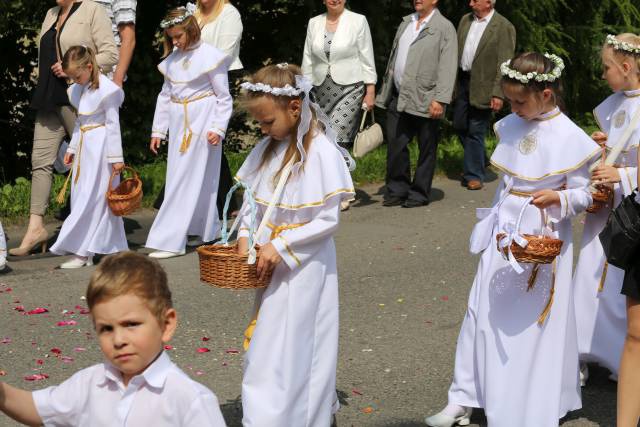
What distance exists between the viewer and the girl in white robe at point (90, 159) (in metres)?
9.00

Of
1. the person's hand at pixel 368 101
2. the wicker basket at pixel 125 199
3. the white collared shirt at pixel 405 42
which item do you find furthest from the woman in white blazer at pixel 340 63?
the wicker basket at pixel 125 199

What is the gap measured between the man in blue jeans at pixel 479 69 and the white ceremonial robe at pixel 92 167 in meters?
4.46

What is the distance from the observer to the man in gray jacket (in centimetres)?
1131

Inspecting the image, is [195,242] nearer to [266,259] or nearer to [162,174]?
[162,174]

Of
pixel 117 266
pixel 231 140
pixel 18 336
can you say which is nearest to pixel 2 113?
pixel 231 140

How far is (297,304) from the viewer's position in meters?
5.29

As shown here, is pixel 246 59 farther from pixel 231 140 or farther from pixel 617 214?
pixel 617 214

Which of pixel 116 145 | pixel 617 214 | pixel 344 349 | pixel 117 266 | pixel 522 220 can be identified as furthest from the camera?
pixel 116 145

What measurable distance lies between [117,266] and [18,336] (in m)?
4.15

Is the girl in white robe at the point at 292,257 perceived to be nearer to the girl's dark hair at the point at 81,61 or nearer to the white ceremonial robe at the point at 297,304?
the white ceremonial robe at the point at 297,304

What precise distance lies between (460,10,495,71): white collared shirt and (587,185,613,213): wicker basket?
615cm

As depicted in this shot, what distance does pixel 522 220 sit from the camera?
5.75m

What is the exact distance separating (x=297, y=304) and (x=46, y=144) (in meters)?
4.96

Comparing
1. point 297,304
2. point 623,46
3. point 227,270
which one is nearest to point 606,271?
point 623,46
